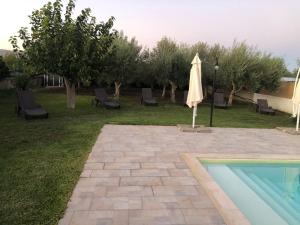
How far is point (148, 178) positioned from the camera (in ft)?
18.3

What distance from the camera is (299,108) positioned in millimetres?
10828

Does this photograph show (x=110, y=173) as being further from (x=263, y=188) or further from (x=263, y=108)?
(x=263, y=108)

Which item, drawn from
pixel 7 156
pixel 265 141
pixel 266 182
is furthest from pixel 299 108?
pixel 7 156

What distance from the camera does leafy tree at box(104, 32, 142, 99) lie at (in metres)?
20.0

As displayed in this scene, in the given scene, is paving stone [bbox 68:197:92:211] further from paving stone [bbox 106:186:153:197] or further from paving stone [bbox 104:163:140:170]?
paving stone [bbox 104:163:140:170]

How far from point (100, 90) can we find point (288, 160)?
11.4 meters

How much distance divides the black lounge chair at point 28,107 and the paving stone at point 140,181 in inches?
280

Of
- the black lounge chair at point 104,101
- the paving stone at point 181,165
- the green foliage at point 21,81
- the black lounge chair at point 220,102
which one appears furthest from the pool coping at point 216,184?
the green foliage at point 21,81

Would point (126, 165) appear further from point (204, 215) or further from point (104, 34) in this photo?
point (104, 34)

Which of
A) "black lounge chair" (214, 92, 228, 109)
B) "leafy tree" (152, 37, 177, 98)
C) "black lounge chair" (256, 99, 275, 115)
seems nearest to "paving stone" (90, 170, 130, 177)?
"black lounge chair" (256, 99, 275, 115)

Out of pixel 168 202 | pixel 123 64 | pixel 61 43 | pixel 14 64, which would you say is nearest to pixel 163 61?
pixel 123 64

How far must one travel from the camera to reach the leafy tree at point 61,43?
14.0 m

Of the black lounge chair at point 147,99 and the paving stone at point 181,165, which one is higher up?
the black lounge chair at point 147,99

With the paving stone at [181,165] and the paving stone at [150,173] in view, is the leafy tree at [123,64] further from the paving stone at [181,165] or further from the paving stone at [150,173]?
the paving stone at [150,173]
